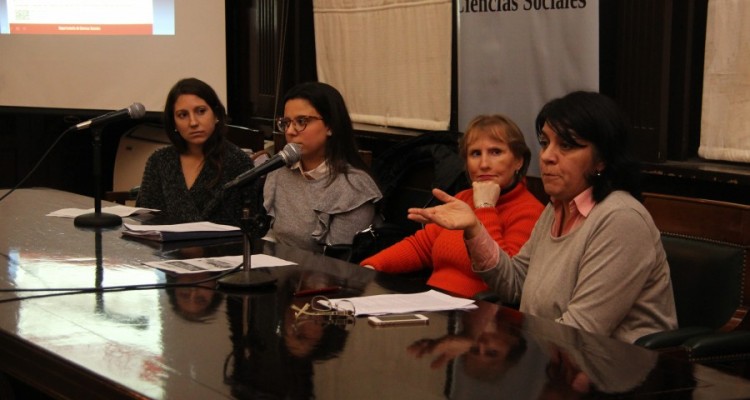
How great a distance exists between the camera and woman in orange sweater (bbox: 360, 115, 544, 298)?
3148 millimetres

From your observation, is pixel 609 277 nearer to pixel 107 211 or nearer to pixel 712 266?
pixel 712 266

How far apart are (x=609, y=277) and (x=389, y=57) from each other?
274 centimetres

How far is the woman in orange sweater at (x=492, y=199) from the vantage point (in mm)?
3148

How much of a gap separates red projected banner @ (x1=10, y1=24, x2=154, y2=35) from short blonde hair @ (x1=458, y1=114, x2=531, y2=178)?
328 centimetres

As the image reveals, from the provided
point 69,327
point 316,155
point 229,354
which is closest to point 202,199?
point 316,155

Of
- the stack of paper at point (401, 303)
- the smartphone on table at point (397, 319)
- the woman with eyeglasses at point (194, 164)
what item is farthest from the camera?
the woman with eyeglasses at point (194, 164)

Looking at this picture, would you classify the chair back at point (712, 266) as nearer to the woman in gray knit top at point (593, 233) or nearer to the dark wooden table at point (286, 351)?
the woman in gray knit top at point (593, 233)

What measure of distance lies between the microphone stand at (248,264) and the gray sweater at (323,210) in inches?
46.0

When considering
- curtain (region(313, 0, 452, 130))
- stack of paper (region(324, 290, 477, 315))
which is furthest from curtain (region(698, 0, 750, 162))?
curtain (region(313, 0, 452, 130))

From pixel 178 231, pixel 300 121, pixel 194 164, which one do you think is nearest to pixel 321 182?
pixel 300 121

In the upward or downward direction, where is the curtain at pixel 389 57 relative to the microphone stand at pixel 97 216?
upward

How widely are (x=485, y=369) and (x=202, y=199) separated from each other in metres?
2.32

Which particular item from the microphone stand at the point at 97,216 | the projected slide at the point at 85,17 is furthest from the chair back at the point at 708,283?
the projected slide at the point at 85,17

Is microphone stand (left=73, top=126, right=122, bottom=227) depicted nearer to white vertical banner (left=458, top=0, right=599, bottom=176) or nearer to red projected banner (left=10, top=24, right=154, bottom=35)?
white vertical banner (left=458, top=0, right=599, bottom=176)
